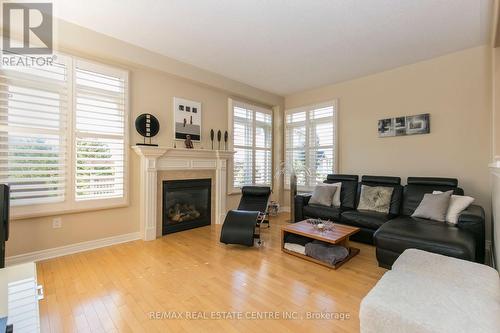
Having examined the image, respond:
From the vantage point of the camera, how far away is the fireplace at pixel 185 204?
395 centimetres

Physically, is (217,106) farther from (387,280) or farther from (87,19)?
(387,280)

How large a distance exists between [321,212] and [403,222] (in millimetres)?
1289

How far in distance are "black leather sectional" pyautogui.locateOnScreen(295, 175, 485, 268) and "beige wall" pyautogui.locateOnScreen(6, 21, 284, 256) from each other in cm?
223

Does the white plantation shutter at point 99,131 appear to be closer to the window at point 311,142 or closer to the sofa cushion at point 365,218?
the sofa cushion at point 365,218

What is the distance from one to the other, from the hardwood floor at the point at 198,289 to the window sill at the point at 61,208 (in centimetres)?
57

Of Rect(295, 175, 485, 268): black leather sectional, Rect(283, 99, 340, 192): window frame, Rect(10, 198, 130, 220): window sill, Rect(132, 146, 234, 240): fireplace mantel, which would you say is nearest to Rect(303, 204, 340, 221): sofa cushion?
Rect(295, 175, 485, 268): black leather sectional

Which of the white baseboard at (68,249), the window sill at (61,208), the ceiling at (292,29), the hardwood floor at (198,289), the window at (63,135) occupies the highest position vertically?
the ceiling at (292,29)

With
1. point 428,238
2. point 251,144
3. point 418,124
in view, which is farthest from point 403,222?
point 251,144

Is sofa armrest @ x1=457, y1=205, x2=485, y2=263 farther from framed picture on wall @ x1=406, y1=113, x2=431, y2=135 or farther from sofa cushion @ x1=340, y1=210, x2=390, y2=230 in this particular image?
framed picture on wall @ x1=406, y1=113, x2=431, y2=135

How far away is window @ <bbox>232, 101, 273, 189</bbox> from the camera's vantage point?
505 cm

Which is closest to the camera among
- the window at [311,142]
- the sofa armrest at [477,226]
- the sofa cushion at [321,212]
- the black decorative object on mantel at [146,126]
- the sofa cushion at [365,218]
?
the sofa armrest at [477,226]

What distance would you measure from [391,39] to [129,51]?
3721mm

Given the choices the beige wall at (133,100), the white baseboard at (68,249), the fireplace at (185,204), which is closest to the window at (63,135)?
the beige wall at (133,100)

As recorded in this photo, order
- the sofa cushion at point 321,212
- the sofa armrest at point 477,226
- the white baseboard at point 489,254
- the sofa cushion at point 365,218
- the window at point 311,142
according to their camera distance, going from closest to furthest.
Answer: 1. the sofa armrest at point 477,226
2. the white baseboard at point 489,254
3. the sofa cushion at point 365,218
4. the sofa cushion at point 321,212
5. the window at point 311,142
